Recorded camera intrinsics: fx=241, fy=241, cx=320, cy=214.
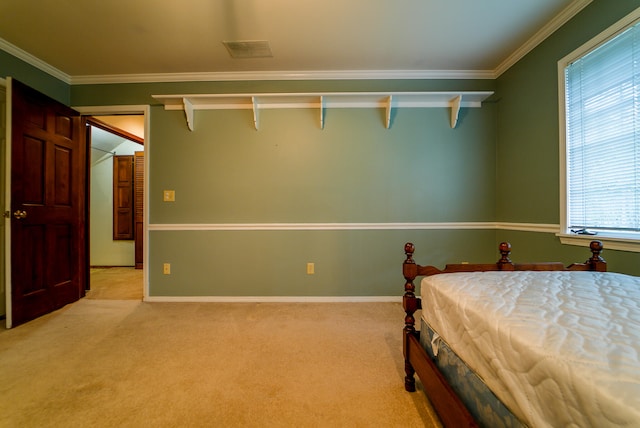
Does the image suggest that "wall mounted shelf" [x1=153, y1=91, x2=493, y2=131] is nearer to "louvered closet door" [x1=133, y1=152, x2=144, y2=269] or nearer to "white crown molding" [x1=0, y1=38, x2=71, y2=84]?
"white crown molding" [x1=0, y1=38, x2=71, y2=84]

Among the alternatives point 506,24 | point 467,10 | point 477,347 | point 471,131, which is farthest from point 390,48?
point 477,347

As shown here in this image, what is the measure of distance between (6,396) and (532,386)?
237 cm

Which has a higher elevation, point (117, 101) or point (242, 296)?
point (117, 101)

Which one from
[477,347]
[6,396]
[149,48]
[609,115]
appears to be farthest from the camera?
[149,48]

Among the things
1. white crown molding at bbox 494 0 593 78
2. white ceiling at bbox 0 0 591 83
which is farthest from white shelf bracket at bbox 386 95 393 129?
white crown molding at bbox 494 0 593 78

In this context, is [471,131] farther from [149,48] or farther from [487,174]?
[149,48]

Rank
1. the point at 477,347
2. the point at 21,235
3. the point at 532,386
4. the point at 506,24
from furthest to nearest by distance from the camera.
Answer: the point at 21,235 < the point at 506,24 < the point at 477,347 < the point at 532,386

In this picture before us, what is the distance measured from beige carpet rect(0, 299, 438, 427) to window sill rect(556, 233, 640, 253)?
4.67 feet

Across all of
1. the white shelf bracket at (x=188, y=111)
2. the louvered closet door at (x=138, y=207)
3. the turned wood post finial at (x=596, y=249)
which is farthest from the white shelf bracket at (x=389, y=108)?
the louvered closet door at (x=138, y=207)

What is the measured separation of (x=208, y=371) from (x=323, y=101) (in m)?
2.52

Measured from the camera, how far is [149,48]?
222 cm

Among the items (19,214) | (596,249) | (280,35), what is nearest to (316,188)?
(280,35)

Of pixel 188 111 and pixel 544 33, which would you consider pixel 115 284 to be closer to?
pixel 188 111

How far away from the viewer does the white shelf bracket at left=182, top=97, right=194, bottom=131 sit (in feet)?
8.27
